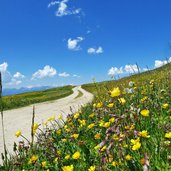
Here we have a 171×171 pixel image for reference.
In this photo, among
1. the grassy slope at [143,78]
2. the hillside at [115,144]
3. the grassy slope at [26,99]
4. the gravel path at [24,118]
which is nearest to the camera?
the hillside at [115,144]

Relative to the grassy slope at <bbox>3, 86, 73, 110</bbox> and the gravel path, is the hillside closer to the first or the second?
the gravel path

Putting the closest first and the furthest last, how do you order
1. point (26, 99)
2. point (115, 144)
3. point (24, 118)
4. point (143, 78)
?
point (115, 144) → point (143, 78) → point (24, 118) → point (26, 99)

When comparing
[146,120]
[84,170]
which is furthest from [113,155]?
[146,120]

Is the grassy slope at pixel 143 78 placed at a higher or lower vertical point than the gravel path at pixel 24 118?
higher

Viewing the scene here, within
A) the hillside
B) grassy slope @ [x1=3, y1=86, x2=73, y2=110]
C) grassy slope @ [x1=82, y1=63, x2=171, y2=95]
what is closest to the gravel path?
grassy slope @ [x1=82, y1=63, x2=171, y2=95]

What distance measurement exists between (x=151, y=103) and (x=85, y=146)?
1335mm

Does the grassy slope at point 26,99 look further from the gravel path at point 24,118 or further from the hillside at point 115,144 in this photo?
the hillside at point 115,144

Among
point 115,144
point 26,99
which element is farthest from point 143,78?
point 26,99

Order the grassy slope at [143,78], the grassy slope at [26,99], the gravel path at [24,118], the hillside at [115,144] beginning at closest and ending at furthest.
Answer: the hillside at [115,144], the grassy slope at [143,78], the gravel path at [24,118], the grassy slope at [26,99]

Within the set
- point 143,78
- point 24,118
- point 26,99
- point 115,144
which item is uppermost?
point 143,78

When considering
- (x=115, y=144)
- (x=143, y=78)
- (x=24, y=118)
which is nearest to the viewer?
(x=115, y=144)

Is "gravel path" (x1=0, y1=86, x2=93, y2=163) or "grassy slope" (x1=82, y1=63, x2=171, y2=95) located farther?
"gravel path" (x1=0, y1=86, x2=93, y2=163)

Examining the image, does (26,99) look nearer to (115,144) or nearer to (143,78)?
(143,78)

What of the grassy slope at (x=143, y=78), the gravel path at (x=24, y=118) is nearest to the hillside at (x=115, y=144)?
the grassy slope at (x=143, y=78)
